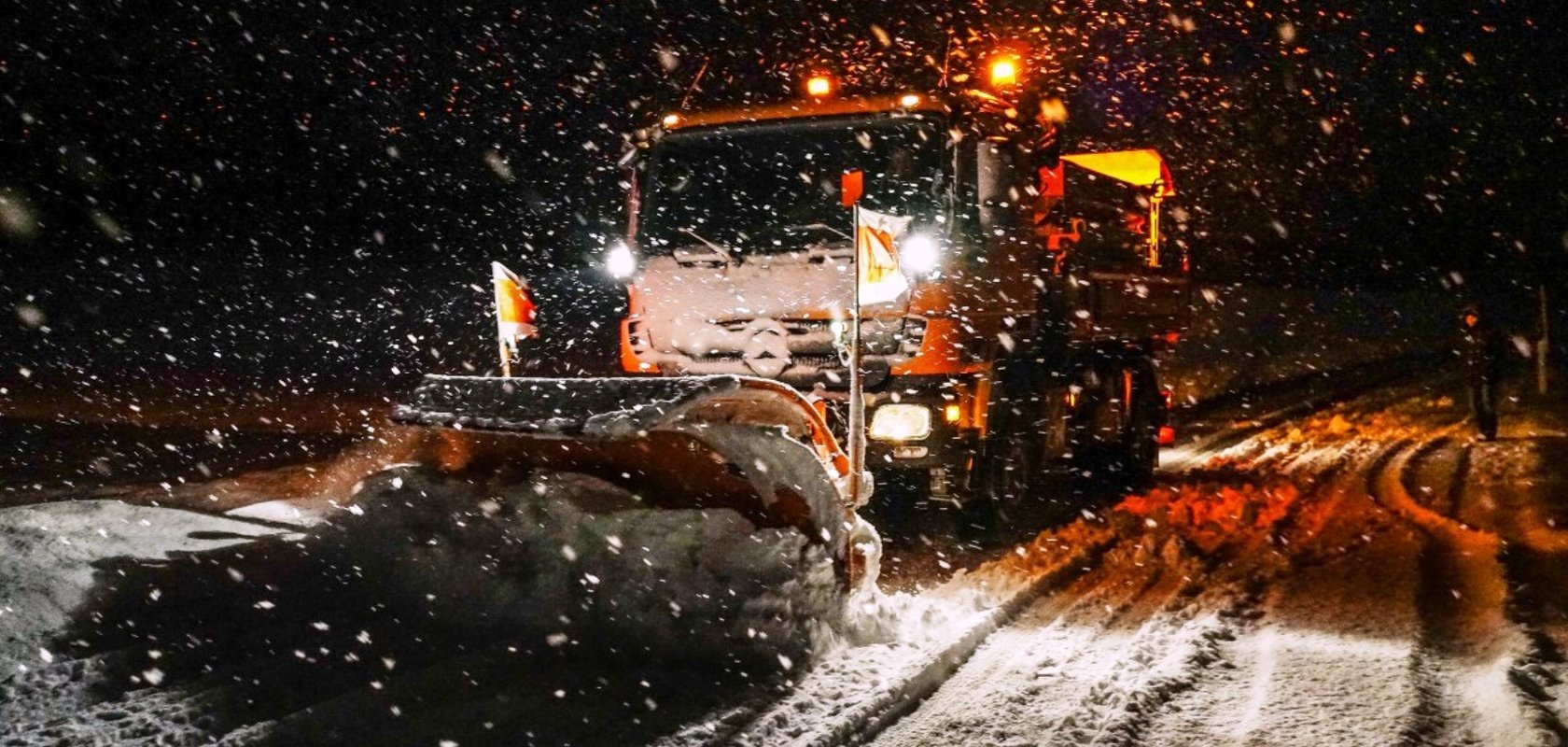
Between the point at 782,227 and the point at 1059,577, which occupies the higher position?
the point at 782,227

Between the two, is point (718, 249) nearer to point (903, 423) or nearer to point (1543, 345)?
point (903, 423)

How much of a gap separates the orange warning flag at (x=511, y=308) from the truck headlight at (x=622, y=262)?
28.1 inches

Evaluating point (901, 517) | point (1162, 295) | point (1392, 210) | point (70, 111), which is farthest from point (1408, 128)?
point (70, 111)

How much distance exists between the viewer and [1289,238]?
3644 centimetres

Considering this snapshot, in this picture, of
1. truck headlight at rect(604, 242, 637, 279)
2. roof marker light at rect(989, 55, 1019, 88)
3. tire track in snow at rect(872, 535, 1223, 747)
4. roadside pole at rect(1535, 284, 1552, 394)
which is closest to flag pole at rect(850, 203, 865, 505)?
tire track in snow at rect(872, 535, 1223, 747)

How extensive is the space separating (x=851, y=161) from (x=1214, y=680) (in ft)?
13.9

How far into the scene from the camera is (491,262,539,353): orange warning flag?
761 centimetres

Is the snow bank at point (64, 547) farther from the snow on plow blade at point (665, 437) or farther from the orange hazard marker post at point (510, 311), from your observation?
the orange hazard marker post at point (510, 311)

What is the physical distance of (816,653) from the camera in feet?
16.4

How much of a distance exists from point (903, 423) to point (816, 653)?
2.85 m

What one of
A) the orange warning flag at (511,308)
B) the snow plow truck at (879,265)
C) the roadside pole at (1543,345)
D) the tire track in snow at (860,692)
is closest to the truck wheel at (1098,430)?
the snow plow truck at (879,265)

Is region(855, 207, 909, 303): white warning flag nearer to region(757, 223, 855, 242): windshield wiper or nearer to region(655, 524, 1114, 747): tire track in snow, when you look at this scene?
region(757, 223, 855, 242): windshield wiper

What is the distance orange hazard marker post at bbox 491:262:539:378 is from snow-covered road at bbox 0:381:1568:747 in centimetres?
156

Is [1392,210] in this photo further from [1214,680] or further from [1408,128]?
[1214,680]
